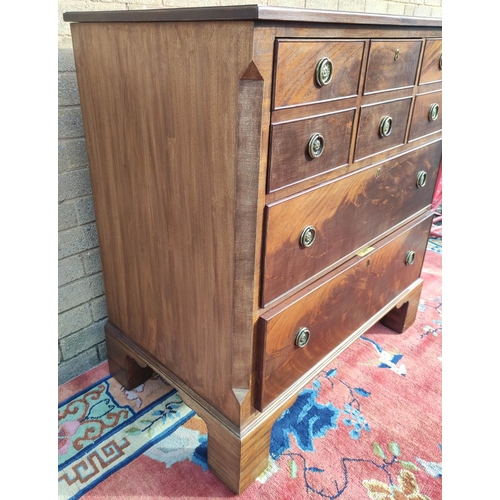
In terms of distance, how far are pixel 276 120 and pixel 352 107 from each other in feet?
0.86

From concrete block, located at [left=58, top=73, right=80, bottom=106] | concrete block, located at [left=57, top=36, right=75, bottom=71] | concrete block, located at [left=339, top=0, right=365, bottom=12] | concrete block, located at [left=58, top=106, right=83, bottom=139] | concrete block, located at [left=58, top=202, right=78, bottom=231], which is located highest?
concrete block, located at [left=339, top=0, right=365, bottom=12]

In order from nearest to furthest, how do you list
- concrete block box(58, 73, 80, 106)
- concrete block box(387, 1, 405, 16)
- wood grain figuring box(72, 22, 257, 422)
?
wood grain figuring box(72, 22, 257, 422)
concrete block box(58, 73, 80, 106)
concrete block box(387, 1, 405, 16)

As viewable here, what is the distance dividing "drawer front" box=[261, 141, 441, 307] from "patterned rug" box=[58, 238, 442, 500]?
52cm

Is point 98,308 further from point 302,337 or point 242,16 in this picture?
point 242,16

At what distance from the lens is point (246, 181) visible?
81 centimetres

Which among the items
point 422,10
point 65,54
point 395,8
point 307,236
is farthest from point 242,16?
point 422,10

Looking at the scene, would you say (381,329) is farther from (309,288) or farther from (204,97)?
(204,97)

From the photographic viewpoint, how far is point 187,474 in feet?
3.79

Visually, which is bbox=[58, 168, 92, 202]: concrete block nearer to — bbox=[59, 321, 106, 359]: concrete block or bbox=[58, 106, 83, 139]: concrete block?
bbox=[58, 106, 83, 139]: concrete block

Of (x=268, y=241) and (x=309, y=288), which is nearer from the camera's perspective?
(x=268, y=241)

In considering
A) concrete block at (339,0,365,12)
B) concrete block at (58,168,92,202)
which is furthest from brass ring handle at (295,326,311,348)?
concrete block at (339,0,365,12)

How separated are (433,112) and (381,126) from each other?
0.33 meters

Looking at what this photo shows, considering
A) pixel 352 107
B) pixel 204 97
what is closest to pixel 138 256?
pixel 204 97

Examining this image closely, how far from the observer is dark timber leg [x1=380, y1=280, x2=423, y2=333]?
Result: 1.68 m
